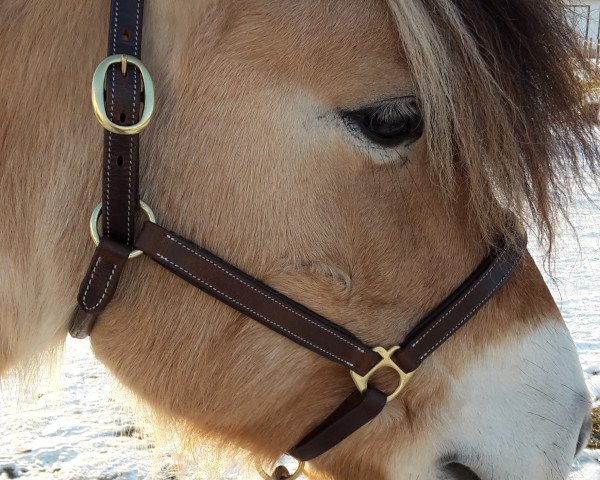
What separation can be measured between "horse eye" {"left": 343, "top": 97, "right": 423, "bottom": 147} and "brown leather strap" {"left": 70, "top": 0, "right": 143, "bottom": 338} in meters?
0.41

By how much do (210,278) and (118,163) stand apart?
0.28 metres

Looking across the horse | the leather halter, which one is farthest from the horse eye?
the leather halter

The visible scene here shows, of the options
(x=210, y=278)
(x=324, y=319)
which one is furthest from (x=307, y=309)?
(x=210, y=278)

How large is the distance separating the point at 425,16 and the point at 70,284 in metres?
0.89

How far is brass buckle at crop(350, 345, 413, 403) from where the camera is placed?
1.28m

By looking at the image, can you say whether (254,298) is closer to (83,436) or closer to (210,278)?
(210,278)

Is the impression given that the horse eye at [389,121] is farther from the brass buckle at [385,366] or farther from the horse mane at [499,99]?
the brass buckle at [385,366]

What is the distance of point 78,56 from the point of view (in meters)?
1.17

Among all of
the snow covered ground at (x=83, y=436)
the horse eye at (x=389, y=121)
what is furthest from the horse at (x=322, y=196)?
the snow covered ground at (x=83, y=436)

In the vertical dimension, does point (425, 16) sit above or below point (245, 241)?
above

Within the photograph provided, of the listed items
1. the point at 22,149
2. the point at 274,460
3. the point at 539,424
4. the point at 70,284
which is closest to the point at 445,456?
the point at 539,424

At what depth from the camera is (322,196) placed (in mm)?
1189

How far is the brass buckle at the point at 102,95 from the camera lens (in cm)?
109

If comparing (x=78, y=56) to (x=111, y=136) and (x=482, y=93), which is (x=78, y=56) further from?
(x=482, y=93)
